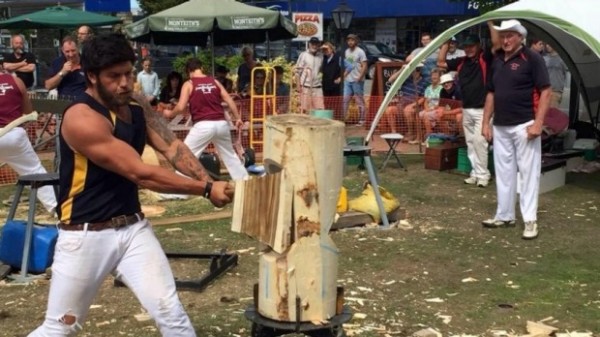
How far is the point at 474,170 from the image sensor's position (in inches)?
426

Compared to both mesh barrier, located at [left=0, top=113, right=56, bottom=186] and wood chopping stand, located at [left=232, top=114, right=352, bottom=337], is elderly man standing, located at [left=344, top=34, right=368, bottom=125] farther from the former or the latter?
wood chopping stand, located at [left=232, top=114, right=352, bottom=337]

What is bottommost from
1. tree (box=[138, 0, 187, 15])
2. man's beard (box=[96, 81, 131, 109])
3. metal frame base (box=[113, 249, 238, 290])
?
metal frame base (box=[113, 249, 238, 290])

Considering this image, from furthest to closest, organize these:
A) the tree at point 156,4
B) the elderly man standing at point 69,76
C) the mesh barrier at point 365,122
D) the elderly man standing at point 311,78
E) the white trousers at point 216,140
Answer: the tree at point 156,4, the elderly man standing at point 311,78, the mesh barrier at point 365,122, the white trousers at point 216,140, the elderly man standing at point 69,76

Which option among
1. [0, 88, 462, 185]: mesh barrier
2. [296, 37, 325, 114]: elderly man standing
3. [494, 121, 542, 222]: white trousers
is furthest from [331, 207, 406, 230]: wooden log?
[296, 37, 325, 114]: elderly man standing

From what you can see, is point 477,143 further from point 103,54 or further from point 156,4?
point 156,4

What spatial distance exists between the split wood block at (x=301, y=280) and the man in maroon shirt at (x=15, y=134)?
502cm

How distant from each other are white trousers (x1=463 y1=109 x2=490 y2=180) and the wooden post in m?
7.24

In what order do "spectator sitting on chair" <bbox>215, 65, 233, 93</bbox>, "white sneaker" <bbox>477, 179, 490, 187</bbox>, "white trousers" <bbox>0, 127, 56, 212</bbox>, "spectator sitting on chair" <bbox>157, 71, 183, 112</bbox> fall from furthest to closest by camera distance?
"spectator sitting on chair" <bbox>215, 65, 233, 93</bbox>, "spectator sitting on chair" <bbox>157, 71, 183, 112</bbox>, "white sneaker" <bbox>477, 179, 490, 187</bbox>, "white trousers" <bbox>0, 127, 56, 212</bbox>

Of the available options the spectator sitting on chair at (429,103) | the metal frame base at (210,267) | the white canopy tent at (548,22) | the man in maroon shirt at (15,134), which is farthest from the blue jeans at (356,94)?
the metal frame base at (210,267)

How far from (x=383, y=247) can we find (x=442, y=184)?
138 inches

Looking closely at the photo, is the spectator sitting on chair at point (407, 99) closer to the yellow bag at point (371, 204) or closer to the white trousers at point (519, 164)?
the yellow bag at point (371, 204)

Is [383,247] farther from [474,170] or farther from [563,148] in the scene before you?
[563,148]

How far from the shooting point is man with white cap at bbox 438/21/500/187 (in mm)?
10664

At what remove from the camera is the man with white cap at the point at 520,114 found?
7758 millimetres
